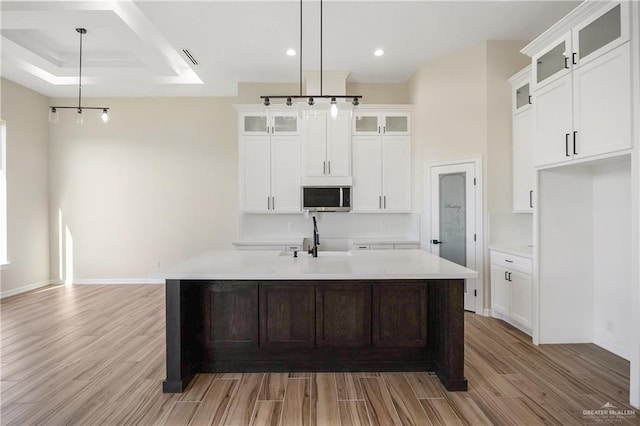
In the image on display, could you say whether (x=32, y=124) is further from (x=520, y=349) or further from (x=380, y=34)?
(x=520, y=349)

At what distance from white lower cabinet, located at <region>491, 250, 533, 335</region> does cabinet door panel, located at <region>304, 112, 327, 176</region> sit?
8.96 feet

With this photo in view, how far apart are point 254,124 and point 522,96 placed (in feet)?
12.2

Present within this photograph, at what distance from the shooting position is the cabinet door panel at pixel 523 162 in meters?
3.85

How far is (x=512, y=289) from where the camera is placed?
12.3ft

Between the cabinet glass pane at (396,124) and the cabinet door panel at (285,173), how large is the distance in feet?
4.88

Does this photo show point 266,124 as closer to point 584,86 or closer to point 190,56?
point 190,56

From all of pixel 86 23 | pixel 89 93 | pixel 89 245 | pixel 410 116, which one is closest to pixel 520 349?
pixel 410 116

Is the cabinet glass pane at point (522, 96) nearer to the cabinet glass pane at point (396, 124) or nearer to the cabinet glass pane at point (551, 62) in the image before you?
the cabinet glass pane at point (551, 62)

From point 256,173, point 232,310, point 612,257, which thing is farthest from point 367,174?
point 232,310

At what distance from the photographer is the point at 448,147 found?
4.63 meters

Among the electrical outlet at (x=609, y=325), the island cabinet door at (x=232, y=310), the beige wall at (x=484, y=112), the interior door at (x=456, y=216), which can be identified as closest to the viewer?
the island cabinet door at (x=232, y=310)

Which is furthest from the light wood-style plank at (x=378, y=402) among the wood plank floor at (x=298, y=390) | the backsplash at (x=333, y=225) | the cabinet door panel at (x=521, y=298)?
the backsplash at (x=333, y=225)

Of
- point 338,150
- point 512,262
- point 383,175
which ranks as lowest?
point 512,262

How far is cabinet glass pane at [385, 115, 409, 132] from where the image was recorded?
5.30 m
